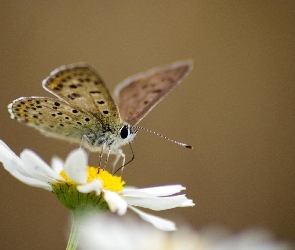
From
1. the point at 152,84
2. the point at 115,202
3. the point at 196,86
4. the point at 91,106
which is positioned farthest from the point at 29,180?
the point at 196,86

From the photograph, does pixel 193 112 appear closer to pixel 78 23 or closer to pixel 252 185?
pixel 252 185

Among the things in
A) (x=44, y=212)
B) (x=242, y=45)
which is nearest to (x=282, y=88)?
(x=242, y=45)

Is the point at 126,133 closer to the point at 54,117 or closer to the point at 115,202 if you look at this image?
the point at 54,117

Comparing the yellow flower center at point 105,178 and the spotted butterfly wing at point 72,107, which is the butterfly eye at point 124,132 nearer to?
the spotted butterfly wing at point 72,107

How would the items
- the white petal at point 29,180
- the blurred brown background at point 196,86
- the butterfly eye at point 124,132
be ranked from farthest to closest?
the blurred brown background at point 196,86, the butterfly eye at point 124,132, the white petal at point 29,180

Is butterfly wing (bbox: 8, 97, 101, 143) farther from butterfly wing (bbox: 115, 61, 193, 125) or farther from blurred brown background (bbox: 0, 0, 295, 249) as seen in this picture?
blurred brown background (bbox: 0, 0, 295, 249)

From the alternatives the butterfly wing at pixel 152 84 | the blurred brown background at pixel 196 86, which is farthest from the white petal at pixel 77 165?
the blurred brown background at pixel 196 86
